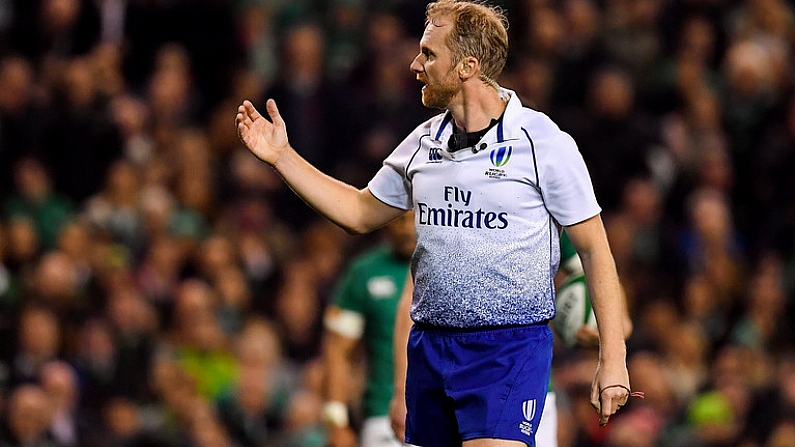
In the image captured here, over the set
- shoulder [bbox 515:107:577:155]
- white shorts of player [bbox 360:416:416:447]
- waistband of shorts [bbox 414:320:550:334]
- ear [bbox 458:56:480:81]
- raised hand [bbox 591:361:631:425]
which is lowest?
white shorts of player [bbox 360:416:416:447]

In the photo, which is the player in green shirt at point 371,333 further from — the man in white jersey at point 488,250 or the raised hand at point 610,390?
Answer: the raised hand at point 610,390

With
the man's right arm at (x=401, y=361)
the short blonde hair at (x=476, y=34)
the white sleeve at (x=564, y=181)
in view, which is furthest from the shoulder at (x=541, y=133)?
the man's right arm at (x=401, y=361)

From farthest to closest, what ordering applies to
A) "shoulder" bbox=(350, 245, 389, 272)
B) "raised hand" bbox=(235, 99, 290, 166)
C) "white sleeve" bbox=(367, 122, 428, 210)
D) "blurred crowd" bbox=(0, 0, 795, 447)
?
"blurred crowd" bbox=(0, 0, 795, 447) < "shoulder" bbox=(350, 245, 389, 272) < "white sleeve" bbox=(367, 122, 428, 210) < "raised hand" bbox=(235, 99, 290, 166)

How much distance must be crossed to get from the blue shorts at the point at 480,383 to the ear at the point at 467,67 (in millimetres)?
816

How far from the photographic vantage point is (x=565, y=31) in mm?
12297

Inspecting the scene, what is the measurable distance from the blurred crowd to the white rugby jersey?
13.5 feet

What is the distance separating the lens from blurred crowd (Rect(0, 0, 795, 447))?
9547 millimetres

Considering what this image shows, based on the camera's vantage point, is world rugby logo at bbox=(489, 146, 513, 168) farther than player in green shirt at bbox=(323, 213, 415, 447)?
No

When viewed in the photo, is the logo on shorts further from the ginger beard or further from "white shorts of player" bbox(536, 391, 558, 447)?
the ginger beard

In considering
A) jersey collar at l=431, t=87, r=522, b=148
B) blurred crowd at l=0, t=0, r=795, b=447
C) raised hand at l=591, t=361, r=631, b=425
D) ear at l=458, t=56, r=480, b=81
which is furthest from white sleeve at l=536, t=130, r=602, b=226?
blurred crowd at l=0, t=0, r=795, b=447

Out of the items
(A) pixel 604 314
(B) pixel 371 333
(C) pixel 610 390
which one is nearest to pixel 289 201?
(B) pixel 371 333

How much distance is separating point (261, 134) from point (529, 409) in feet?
4.10

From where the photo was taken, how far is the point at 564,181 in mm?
4812

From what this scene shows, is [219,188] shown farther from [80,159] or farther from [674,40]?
[674,40]
